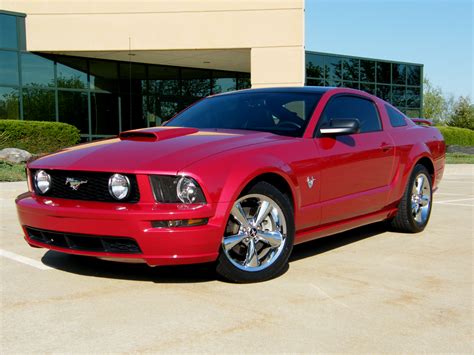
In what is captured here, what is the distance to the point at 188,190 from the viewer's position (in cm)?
385

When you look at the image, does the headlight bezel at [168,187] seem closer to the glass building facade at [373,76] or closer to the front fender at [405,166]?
the front fender at [405,166]

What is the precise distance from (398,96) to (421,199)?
87.2 feet

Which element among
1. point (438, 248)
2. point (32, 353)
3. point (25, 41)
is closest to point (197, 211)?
point (32, 353)

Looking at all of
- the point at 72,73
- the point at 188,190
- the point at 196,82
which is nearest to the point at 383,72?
the point at 196,82

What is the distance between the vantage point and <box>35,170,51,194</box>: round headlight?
4284mm

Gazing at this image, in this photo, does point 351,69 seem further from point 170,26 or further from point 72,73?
point 72,73

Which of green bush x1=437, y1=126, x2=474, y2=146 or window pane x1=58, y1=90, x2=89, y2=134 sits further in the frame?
green bush x1=437, y1=126, x2=474, y2=146

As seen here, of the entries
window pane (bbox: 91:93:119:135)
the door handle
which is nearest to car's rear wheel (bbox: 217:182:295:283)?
the door handle

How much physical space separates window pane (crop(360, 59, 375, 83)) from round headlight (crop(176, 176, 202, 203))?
26643mm

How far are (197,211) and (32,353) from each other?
54.1 inches

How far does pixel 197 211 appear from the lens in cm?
380

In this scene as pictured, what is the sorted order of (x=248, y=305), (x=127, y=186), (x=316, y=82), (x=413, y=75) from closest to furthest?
(x=248, y=305), (x=127, y=186), (x=316, y=82), (x=413, y=75)

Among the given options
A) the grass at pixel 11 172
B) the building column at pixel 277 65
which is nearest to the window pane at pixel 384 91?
the building column at pixel 277 65

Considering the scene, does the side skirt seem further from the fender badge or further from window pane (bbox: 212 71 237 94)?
window pane (bbox: 212 71 237 94)
